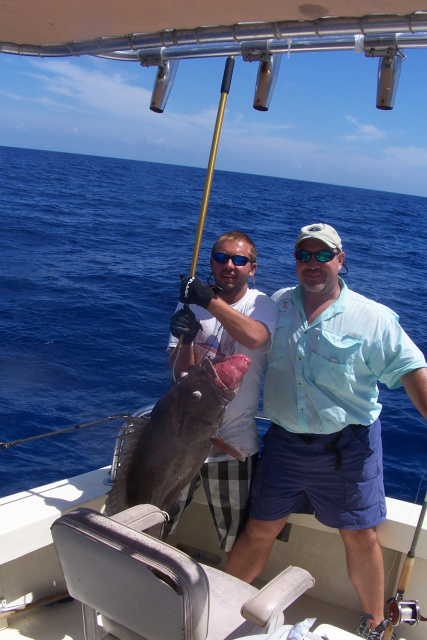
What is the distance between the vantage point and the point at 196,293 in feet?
8.86

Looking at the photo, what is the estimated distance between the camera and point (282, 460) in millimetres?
3033

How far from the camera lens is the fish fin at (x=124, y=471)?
2885mm

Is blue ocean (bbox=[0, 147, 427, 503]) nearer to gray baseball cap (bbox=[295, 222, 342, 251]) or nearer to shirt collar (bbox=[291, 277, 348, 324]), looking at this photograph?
shirt collar (bbox=[291, 277, 348, 324])

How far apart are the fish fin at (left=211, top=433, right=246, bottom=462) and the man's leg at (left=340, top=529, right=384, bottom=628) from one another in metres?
0.72

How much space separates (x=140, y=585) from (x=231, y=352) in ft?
4.79

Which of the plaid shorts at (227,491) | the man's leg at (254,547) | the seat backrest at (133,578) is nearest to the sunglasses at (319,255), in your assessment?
the plaid shorts at (227,491)

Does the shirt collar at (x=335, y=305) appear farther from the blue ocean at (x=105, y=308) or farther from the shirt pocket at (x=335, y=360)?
the blue ocean at (x=105, y=308)

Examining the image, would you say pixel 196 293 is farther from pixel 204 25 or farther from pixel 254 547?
pixel 254 547

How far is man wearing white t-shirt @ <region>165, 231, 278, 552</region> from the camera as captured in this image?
2.94 meters

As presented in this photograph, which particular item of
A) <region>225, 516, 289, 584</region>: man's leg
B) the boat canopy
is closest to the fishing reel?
<region>225, 516, 289, 584</region>: man's leg

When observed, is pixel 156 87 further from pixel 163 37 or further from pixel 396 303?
pixel 396 303

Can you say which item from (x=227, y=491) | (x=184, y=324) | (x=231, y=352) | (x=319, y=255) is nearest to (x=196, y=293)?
(x=184, y=324)

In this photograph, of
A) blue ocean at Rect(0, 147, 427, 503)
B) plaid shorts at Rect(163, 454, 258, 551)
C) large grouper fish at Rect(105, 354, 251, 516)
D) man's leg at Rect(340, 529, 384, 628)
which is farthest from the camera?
blue ocean at Rect(0, 147, 427, 503)

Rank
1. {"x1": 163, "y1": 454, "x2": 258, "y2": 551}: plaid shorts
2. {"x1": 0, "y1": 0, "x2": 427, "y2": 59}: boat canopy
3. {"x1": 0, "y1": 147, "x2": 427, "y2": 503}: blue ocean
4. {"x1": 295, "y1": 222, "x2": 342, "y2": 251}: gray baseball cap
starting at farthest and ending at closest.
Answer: {"x1": 0, "y1": 147, "x2": 427, "y2": 503}: blue ocean, {"x1": 163, "y1": 454, "x2": 258, "y2": 551}: plaid shorts, {"x1": 295, "y1": 222, "x2": 342, "y2": 251}: gray baseball cap, {"x1": 0, "y1": 0, "x2": 427, "y2": 59}: boat canopy
